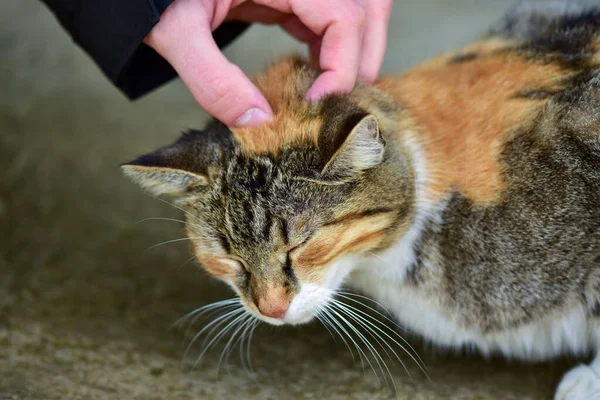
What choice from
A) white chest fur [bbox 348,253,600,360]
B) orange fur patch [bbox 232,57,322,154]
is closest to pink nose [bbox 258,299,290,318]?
white chest fur [bbox 348,253,600,360]

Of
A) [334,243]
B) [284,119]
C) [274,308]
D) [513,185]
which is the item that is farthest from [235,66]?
[513,185]

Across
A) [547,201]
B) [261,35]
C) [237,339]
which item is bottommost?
[237,339]

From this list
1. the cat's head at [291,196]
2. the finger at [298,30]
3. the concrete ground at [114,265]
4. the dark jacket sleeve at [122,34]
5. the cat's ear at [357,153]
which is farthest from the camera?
the finger at [298,30]

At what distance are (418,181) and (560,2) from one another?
115 cm

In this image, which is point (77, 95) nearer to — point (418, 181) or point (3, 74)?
point (3, 74)

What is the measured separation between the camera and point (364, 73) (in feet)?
6.59

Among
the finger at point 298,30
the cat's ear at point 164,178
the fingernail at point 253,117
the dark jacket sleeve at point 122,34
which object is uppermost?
the finger at point 298,30

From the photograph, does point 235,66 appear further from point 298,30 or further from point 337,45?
point 298,30

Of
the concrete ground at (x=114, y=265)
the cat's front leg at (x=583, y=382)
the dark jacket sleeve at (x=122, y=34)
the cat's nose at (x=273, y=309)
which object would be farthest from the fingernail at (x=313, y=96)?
the cat's front leg at (x=583, y=382)

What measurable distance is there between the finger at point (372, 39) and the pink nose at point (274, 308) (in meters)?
0.71

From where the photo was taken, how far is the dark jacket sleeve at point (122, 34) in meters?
1.79

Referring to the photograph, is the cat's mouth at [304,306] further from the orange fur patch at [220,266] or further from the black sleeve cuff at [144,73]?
the black sleeve cuff at [144,73]

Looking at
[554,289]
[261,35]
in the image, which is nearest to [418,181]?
[554,289]

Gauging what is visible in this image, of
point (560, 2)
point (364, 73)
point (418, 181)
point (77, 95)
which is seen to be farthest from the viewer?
point (77, 95)
